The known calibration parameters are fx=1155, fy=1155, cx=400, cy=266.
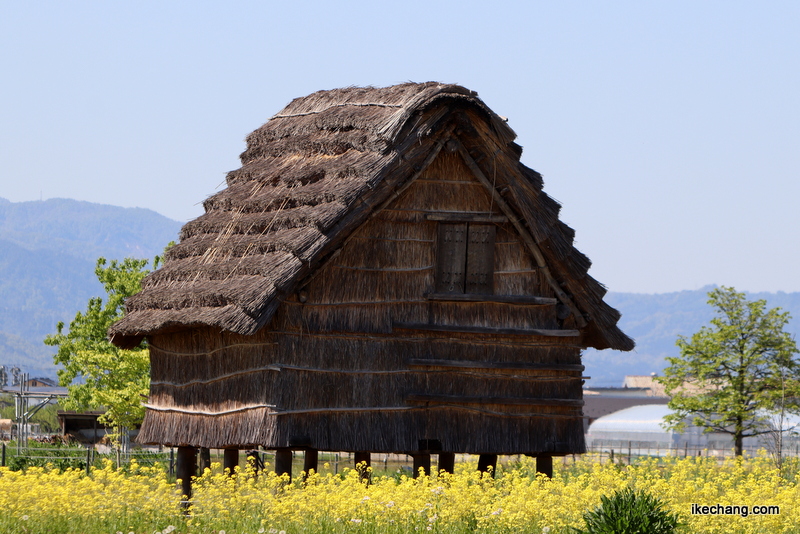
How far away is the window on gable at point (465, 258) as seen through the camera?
2109 centimetres

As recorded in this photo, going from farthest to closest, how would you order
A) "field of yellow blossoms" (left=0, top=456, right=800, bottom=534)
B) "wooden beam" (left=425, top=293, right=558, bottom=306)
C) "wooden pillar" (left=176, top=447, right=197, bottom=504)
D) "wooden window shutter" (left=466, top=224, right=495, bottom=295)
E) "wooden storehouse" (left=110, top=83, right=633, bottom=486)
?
"wooden pillar" (left=176, top=447, right=197, bottom=504) < "wooden window shutter" (left=466, top=224, right=495, bottom=295) < "wooden beam" (left=425, top=293, right=558, bottom=306) < "wooden storehouse" (left=110, top=83, right=633, bottom=486) < "field of yellow blossoms" (left=0, top=456, right=800, bottom=534)

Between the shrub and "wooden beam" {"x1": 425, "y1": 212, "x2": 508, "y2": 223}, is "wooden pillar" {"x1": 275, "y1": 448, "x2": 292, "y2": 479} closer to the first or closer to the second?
"wooden beam" {"x1": 425, "y1": 212, "x2": 508, "y2": 223}

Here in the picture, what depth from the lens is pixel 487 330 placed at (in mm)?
21016

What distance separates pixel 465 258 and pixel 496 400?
265 centimetres

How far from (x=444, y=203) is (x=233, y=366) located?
482cm

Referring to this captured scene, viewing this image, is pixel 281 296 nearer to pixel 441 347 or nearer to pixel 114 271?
pixel 441 347

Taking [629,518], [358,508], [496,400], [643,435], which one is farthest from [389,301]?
[643,435]

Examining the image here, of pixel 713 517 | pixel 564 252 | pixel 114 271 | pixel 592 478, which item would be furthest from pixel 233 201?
pixel 114 271

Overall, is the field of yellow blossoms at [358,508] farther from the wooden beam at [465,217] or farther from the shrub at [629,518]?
the wooden beam at [465,217]

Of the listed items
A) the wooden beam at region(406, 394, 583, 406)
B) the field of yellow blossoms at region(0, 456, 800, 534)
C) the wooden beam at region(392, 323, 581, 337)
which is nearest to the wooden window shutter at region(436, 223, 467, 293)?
the wooden beam at region(392, 323, 581, 337)

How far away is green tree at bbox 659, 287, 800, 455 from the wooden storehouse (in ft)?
64.0

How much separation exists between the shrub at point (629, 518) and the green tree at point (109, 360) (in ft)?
76.2

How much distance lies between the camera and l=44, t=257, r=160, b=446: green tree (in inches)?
1427

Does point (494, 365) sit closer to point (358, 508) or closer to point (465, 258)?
point (465, 258)
